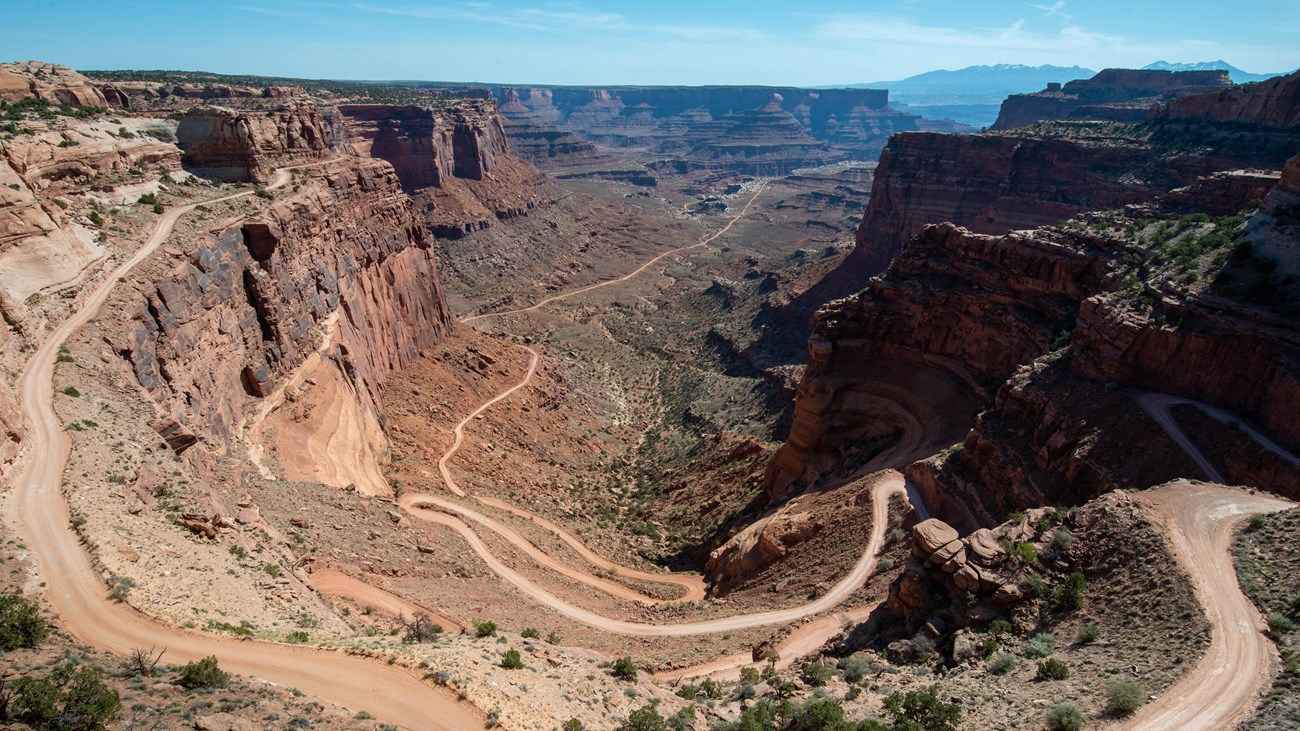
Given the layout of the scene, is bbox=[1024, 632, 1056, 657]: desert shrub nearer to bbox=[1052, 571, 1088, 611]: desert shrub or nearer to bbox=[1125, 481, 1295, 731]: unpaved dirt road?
bbox=[1052, 571, 1088, 611]: desert shrub

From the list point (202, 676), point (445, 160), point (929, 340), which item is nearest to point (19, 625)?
point (202, 676)

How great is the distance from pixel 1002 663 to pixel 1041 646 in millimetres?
1141

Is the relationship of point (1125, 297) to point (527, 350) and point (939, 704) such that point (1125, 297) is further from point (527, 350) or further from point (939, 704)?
point (527, 350)

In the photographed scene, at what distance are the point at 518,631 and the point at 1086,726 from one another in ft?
58.2

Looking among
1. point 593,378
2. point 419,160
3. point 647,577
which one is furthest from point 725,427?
point 419,160

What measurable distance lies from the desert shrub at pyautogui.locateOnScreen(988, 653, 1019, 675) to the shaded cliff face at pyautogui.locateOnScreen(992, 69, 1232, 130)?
121 metres

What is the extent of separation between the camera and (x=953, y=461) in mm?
32094

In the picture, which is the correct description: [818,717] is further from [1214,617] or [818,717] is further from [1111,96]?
[1111,96]

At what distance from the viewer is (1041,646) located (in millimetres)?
18062

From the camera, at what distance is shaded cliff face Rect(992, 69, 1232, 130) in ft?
392

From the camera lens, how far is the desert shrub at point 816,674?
19.9 m

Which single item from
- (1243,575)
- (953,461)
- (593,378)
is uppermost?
(1243,575)

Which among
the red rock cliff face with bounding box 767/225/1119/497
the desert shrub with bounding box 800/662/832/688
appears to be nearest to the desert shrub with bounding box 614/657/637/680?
the desert shrub with bounding box 800/662/832/688

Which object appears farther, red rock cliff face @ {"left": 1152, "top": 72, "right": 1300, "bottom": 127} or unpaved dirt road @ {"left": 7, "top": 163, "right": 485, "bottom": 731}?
red rock cliff face @ {"left": 1152, "top": 72, "right": 1300, "bottom": 127}
